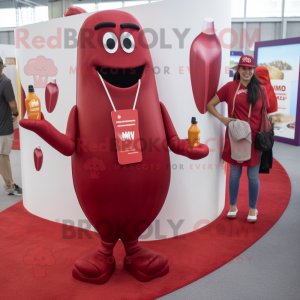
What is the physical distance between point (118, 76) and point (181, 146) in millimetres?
519

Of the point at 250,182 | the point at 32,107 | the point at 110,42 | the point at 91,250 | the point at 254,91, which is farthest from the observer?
the point at 250,182

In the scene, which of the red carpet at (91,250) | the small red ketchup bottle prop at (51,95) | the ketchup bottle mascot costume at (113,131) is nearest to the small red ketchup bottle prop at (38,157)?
the small red ketchup bottle prop at (51,95)

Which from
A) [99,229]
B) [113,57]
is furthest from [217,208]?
[113,57]

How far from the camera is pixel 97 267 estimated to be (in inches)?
72.7

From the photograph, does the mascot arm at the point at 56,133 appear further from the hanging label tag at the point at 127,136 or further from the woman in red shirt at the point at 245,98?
the woman in red shirt at the point at 245,98

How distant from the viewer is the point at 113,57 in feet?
5.53

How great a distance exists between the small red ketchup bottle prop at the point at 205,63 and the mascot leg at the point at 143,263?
1088mm

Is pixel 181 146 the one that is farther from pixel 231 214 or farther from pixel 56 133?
pixel 231 214

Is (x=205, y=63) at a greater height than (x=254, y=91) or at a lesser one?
greater

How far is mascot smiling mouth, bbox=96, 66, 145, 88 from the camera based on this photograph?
5.68 feet

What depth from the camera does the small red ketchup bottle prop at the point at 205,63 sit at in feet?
7.41

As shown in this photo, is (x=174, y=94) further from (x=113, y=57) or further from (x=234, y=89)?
(x=113, y=57)

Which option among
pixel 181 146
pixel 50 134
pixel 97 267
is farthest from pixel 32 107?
pixel 97 267

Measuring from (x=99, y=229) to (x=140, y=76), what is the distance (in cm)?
87
